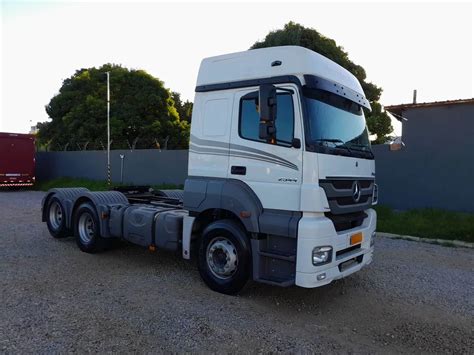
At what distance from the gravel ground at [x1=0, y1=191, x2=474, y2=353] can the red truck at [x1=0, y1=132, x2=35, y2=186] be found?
16.2 meters

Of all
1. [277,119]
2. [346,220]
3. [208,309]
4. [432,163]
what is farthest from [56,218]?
[432,163]

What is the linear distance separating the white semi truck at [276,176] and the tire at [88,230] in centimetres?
178

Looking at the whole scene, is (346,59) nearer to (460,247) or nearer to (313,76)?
(460,247)

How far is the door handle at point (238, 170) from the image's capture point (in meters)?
5.08

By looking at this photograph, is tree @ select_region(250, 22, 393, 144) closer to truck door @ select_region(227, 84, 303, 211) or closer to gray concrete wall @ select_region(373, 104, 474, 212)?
gray concrete wall @ select_region(373, 104, 474, 212)

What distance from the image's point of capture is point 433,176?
1197 cm

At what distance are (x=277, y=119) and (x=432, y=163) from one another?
29.7 feet

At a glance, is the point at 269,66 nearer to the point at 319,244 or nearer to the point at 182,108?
the point at 319,244

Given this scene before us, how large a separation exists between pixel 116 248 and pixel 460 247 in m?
7.29

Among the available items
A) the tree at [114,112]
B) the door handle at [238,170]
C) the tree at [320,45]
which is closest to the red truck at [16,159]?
the tree at [114,112]

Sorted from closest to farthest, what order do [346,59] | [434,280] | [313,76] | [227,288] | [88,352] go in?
[88,352], [313,76], [227,288], [434,280], [346,59]

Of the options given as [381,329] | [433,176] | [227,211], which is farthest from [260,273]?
[433,176]

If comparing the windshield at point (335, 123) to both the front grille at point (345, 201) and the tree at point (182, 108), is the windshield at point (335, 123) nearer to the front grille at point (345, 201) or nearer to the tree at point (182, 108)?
the front grille at point (345, 201)


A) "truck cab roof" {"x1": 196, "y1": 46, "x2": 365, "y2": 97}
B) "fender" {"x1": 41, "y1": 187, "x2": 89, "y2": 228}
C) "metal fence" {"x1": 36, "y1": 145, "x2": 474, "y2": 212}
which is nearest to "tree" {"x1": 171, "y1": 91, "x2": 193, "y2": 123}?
"metal fence" {"x1": 36, "y1": 145, "x2": 474, "y2": 212}
